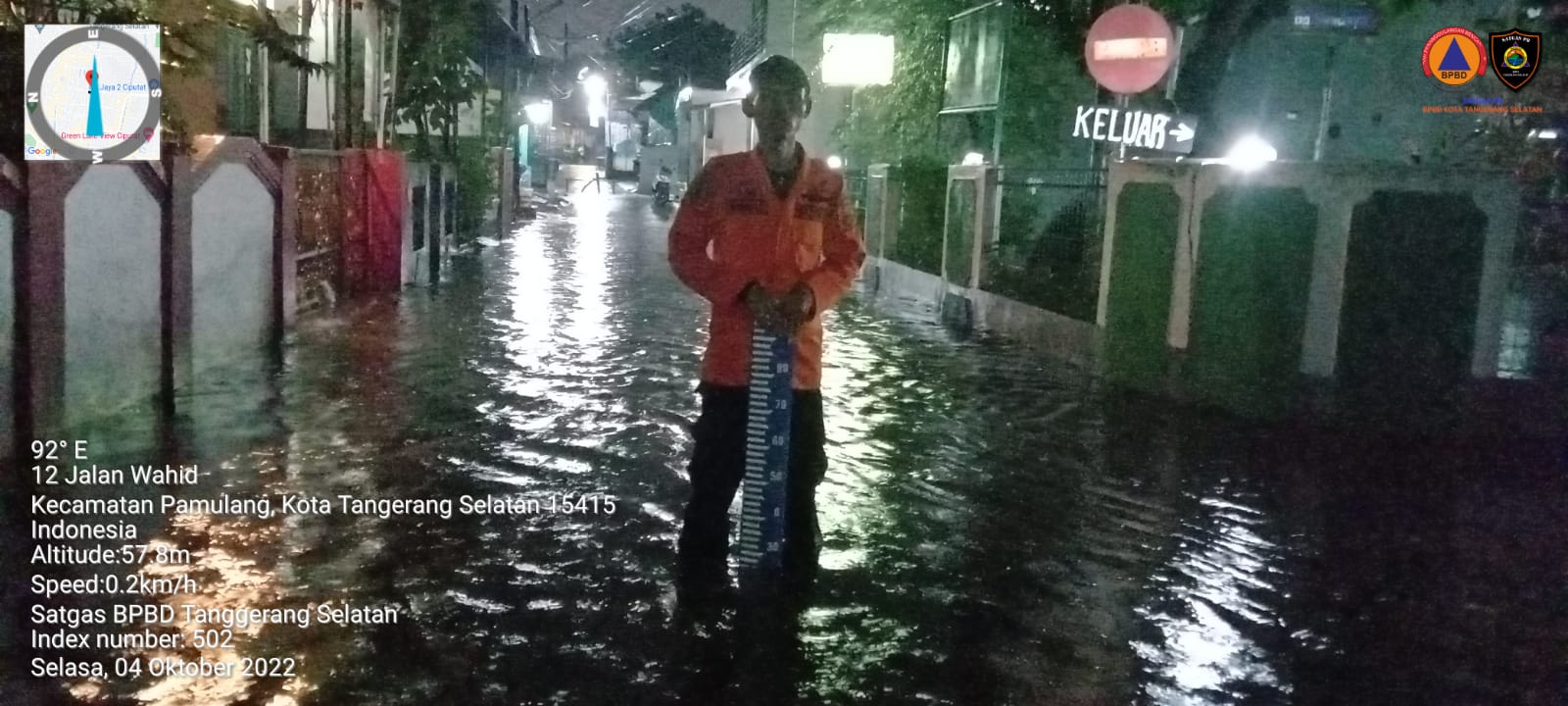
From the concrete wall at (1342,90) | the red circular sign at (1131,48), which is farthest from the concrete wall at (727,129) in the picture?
the red circular sign at (1131,48)

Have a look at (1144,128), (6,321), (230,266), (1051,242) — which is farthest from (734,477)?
(1051,242)

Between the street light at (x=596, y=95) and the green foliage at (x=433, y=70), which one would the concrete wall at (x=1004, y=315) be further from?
the street light at (x=596, y=95)

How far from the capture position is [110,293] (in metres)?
6.55

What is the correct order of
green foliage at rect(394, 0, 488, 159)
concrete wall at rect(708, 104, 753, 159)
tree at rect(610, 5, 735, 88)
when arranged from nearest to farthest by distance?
green foliage at rect(394, 0, 488, 159), concrete wall at rect(708, 104, 753, 159), tree at rect(610, 5, 735, 88)

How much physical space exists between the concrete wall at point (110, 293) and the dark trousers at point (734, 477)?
3509 millimetres

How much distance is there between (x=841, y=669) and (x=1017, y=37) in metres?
15.7

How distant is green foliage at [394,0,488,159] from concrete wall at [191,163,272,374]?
805 centimetres

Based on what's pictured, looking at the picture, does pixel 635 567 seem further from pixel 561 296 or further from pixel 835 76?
pixel 835 76

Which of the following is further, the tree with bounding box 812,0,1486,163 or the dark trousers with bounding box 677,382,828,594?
the tree with bounding box 812,0,1486,163

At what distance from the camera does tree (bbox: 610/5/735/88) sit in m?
69.0

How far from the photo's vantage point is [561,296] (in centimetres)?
1366

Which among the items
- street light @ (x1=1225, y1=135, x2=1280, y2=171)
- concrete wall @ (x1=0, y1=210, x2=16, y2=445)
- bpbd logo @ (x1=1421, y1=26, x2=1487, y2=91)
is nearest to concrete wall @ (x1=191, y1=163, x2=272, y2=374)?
concrete wall @ (x1=0, y1=210, x2=16, y2=445)

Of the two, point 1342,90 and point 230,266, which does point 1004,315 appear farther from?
point 1342,90

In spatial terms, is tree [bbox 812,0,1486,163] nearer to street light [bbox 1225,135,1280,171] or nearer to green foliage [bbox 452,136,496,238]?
street light [bbox 1225,135,1280,171]
